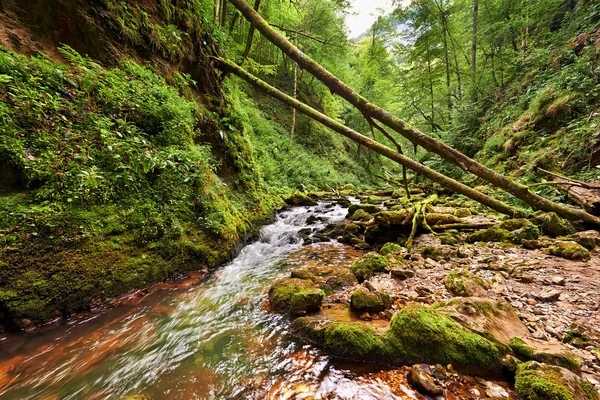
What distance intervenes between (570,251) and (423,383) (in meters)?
3.70

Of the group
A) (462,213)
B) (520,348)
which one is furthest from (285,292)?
(462,213)

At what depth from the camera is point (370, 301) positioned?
9.91ft

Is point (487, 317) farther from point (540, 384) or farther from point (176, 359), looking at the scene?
point (176, 359)

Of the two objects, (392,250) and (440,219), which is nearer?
(392,250)

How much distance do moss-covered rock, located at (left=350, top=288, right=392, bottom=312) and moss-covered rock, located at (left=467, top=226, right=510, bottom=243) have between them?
11.0ft

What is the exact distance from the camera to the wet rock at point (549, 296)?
2.78 meters

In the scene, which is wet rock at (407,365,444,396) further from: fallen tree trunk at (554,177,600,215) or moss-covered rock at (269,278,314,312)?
fallen tree trunk at (554,177,600,215)

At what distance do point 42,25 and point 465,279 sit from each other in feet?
25.2

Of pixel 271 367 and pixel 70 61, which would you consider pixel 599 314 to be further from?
pixel 70 61

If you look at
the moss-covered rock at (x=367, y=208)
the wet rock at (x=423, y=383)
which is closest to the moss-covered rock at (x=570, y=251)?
the wet rock at (x=423, y=383)

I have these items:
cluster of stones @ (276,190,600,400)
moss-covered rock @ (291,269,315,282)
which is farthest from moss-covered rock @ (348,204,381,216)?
moss-covered rock @ (291,269,315,282)

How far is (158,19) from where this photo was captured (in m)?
5.81

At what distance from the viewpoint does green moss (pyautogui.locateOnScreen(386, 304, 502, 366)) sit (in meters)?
2.05

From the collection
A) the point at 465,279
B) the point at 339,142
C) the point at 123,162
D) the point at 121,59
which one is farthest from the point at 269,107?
the point at 465,279
